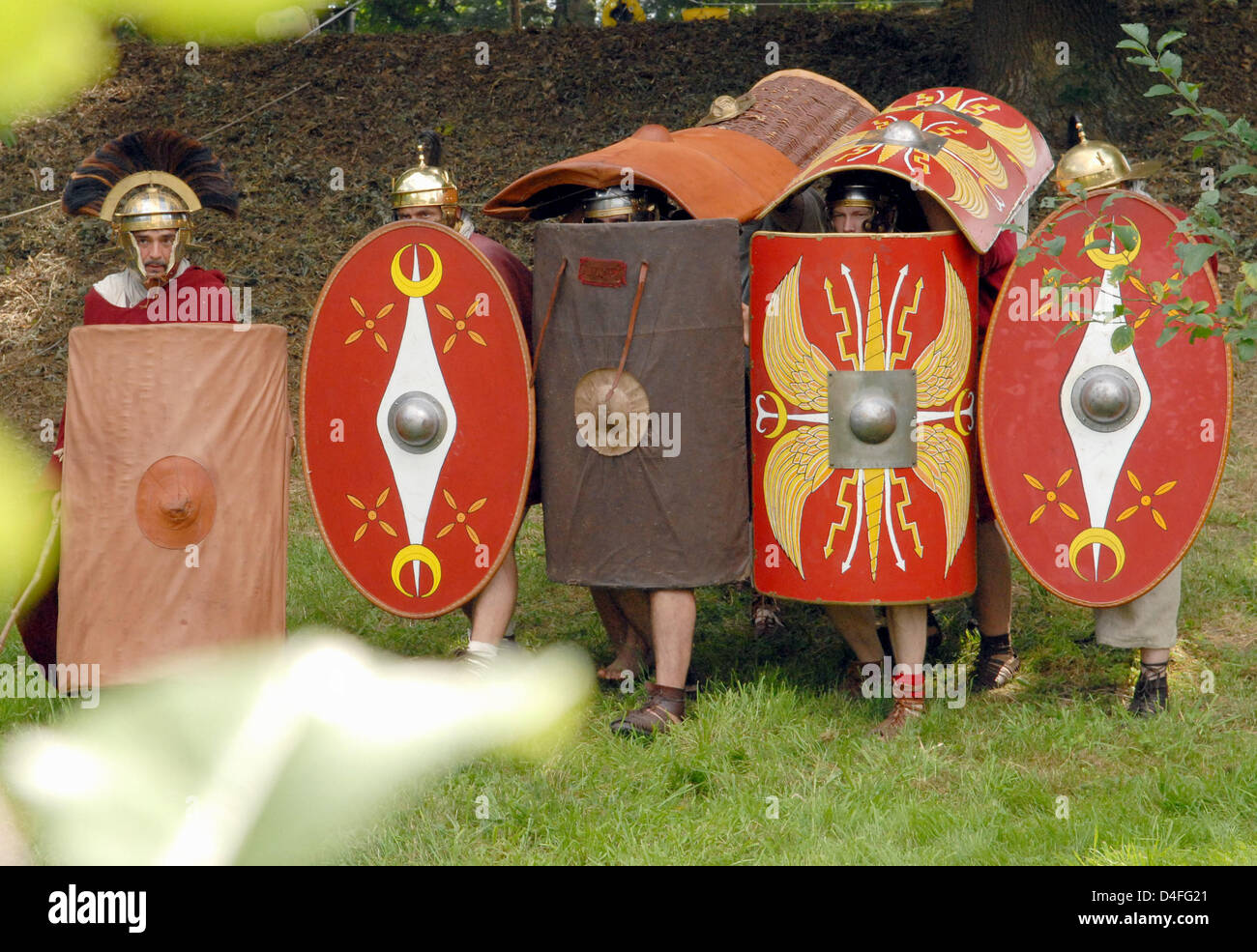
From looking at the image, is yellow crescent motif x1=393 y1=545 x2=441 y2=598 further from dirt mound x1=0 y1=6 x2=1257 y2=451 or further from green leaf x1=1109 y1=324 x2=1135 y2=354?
dirt mound x1=0 y1=6 x2=1257 y2=451

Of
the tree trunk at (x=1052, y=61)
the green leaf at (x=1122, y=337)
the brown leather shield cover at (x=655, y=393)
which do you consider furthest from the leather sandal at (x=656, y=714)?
the tree trunk at (x=1052, y=61)

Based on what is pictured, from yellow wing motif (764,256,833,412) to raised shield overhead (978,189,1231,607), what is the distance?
450 mm

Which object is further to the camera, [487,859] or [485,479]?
[485,479]

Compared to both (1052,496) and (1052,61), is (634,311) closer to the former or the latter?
(1052,496)

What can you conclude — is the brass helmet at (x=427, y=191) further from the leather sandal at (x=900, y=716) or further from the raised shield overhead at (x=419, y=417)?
the leather sandal at (x=900, y=716)

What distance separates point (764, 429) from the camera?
12.8 feet

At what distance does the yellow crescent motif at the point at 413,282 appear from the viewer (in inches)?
158

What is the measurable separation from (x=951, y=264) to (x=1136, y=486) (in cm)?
77

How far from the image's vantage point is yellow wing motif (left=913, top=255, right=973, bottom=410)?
12.4 feet

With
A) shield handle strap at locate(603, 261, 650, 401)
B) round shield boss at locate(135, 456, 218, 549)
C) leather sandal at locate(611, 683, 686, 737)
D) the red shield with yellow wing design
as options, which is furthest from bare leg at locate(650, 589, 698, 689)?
round shield boss at locate(135, 456, 218, 549)

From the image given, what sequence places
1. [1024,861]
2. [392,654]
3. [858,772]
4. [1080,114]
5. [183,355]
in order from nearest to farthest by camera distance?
1. [1024,861]
2. [858,772]
3. [183,355]
4. [392,654]
5. [1080,114]

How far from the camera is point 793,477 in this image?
385cm

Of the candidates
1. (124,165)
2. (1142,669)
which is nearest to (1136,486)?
(1142,669)

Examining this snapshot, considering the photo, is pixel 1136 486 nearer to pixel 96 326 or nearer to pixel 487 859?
pixel 487 859
